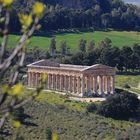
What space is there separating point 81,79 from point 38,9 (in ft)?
285

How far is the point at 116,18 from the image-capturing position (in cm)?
17762

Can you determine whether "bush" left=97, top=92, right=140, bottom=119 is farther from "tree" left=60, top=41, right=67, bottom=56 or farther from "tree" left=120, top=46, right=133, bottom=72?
"tree" left=60, top=41, right=67, bottom=56

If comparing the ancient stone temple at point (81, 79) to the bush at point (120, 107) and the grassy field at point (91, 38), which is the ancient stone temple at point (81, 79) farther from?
the grassy field at point (91, 38)

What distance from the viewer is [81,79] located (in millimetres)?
93562

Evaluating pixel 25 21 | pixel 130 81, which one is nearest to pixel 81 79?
pixel 130 81

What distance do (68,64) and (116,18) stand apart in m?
73.6

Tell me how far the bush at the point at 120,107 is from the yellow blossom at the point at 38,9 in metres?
68.9

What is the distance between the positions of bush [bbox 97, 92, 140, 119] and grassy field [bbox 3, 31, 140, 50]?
60055 millimetres

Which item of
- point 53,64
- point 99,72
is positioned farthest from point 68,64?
point 99,72

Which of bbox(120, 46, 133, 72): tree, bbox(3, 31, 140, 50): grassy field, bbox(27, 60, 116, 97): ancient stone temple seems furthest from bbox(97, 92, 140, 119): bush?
bbox(3, 31, 140, 50): grassy field

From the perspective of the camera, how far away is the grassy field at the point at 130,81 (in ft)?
318

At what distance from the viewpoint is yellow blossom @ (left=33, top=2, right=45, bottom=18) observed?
6578 millimetres

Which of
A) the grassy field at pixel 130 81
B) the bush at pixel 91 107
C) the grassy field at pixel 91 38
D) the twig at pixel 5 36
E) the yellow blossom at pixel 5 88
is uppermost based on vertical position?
the twig at pixel 5 36

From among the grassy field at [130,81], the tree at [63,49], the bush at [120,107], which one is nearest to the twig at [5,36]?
the bush at [120,107]
